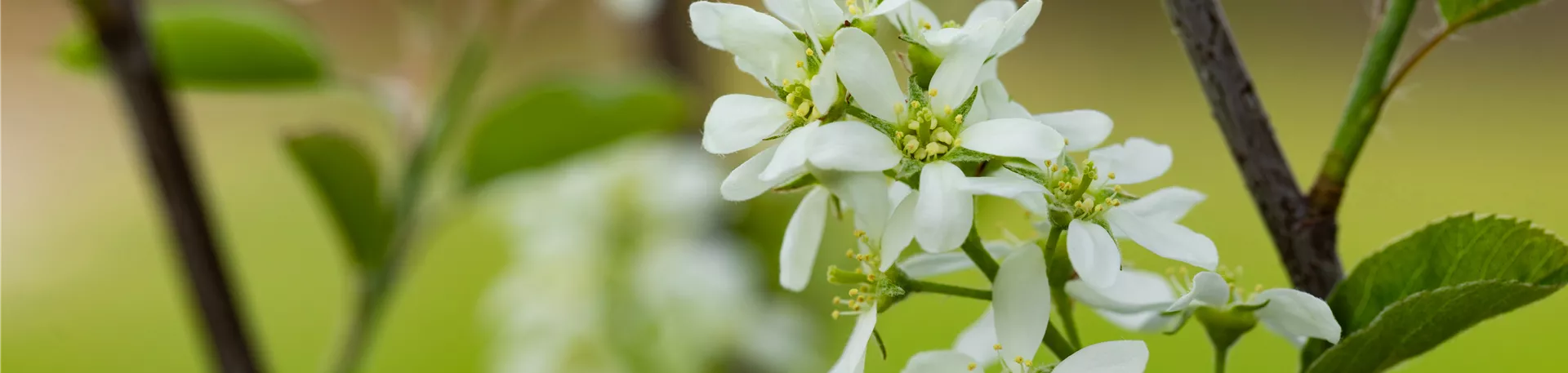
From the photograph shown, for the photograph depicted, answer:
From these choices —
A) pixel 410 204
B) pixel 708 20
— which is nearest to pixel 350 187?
pixel 410 204

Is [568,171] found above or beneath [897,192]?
beneath

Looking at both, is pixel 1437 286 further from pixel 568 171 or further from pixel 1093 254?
pixel 568 171

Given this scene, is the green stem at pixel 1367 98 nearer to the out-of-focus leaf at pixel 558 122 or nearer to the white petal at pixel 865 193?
the white petal at pixel 865 193

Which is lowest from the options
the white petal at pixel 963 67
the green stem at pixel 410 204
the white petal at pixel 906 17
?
the green stem at pixel 410 204

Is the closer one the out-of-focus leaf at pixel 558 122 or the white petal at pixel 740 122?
the white petal at pixel 740 122

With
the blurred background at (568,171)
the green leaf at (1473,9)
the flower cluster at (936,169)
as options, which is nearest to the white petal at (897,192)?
the flower cluster at (936,169)

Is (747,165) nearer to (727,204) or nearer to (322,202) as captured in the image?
(322,202)

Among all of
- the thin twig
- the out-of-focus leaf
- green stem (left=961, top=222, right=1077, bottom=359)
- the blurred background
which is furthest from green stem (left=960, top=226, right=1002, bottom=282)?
the blurred background

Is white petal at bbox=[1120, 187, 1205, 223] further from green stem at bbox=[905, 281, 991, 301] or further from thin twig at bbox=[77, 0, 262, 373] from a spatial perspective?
thin twig at bbox=[77, 0, 262, 373]
